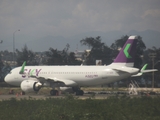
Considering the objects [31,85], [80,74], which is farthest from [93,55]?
[31,85]

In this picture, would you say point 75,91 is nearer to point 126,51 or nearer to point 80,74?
point 80,74

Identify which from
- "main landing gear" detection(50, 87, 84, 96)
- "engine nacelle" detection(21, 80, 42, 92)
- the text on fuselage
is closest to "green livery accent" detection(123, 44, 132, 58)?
"main landing gear" detection(50, 87, 84, 96)

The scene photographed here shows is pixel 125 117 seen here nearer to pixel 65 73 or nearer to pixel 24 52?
pixel 65 73

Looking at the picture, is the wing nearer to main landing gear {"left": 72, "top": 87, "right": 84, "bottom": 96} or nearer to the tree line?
main landing gear {"left": 72, "top": 87, "right": 84, "bottom": 96}

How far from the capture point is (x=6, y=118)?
986 inches

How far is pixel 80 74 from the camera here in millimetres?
54188

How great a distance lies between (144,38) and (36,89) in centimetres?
7826

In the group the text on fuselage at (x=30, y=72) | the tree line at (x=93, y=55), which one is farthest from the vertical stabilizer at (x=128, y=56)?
the tree line at (x=93, y=55)

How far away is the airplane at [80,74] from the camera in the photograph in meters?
52.1

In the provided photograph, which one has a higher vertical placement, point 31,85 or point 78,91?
point 31,85

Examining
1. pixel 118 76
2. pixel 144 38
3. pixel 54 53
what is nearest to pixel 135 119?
pixel 118 76

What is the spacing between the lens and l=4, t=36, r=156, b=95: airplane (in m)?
52.1

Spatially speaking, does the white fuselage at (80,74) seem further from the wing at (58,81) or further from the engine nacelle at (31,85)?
the engine nacelle at (31,85)

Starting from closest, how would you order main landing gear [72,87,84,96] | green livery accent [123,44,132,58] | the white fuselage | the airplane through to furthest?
the white fuselage, the airplane, green livery accent [123,44,132,58], main landing gear [72,87,84,96]
